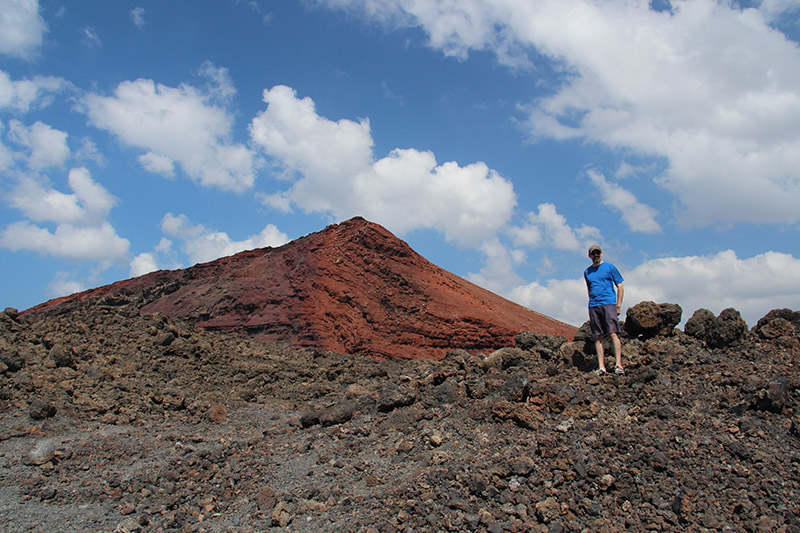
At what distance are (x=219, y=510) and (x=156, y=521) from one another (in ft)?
1.99

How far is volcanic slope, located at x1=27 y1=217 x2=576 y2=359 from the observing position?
1861cm

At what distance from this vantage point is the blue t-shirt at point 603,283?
22.4 feet

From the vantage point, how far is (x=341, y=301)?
19812 mm

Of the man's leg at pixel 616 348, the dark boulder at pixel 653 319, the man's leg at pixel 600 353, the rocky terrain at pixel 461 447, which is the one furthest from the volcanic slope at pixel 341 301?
the man's leg at pixel 616 348

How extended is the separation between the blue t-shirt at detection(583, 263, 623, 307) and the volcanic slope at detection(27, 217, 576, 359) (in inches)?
462

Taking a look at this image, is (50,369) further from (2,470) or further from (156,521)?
(156,521)

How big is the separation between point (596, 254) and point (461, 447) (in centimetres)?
318

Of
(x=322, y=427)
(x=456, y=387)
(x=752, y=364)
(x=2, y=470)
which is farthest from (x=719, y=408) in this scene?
(x=2, y=470)

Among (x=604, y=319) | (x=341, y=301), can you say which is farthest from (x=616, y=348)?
→ (x=341, y=301)

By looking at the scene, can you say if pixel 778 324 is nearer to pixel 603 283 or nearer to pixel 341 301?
pixel 603 283

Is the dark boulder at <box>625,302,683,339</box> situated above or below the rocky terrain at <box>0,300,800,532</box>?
above

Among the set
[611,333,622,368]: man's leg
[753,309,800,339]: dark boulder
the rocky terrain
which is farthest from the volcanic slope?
[753,309,800,339]: dark boulder

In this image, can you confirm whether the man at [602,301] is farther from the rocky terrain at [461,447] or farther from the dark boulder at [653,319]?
the dark boulder at [653,319]

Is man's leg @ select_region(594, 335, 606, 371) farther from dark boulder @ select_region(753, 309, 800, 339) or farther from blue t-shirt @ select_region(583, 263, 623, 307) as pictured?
dark boulder @ select_region(753, 309, 800, 339)
